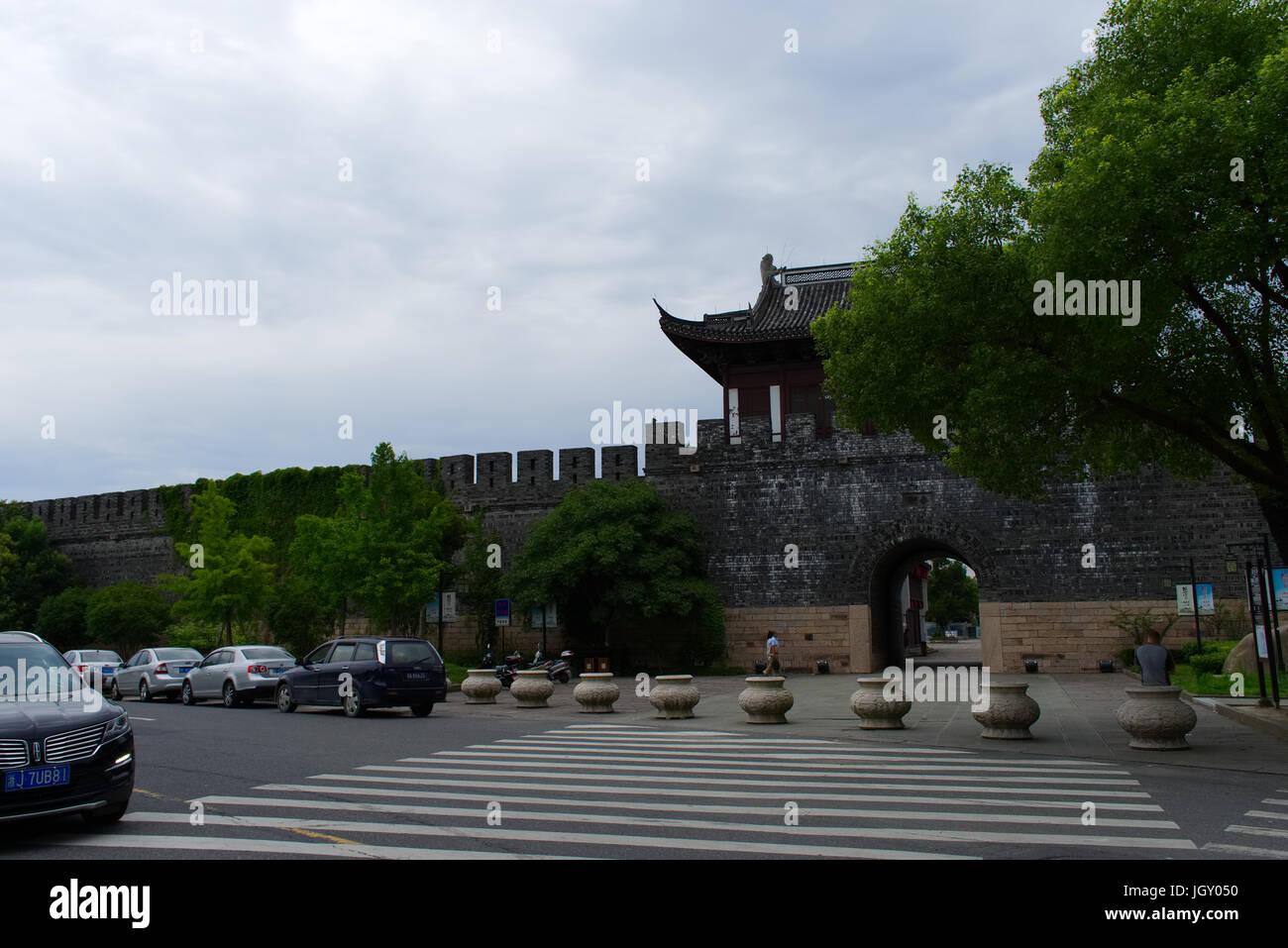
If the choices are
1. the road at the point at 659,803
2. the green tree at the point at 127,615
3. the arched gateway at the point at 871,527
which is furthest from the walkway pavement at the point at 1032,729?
the green tree at the point at 127,615

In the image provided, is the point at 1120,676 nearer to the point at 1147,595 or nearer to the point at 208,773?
the point at 1147,595

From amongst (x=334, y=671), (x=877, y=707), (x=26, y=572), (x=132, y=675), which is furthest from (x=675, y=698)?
(x=26, y=572)

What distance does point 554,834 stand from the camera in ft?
22.0

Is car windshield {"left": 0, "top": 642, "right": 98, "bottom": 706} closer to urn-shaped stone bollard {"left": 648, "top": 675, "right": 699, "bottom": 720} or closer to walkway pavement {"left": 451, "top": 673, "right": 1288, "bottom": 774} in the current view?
walkway pavement {"left": 451, "top": 673, "right": 1288, "bottom": 774}

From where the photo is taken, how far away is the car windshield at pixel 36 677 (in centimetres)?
763

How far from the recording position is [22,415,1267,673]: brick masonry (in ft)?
79.4

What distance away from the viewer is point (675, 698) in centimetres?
1563

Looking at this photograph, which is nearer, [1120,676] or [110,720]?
[110,720]

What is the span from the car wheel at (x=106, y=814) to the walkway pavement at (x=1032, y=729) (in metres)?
8.22

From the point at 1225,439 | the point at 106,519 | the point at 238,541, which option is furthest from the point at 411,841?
the point at 106,519

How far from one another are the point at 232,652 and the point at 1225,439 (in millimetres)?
18128

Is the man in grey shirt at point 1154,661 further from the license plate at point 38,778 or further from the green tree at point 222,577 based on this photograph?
the green tree at point 222,577

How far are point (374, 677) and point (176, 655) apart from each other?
31.1ft

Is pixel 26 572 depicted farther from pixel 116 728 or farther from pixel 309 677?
pixel 116 728
